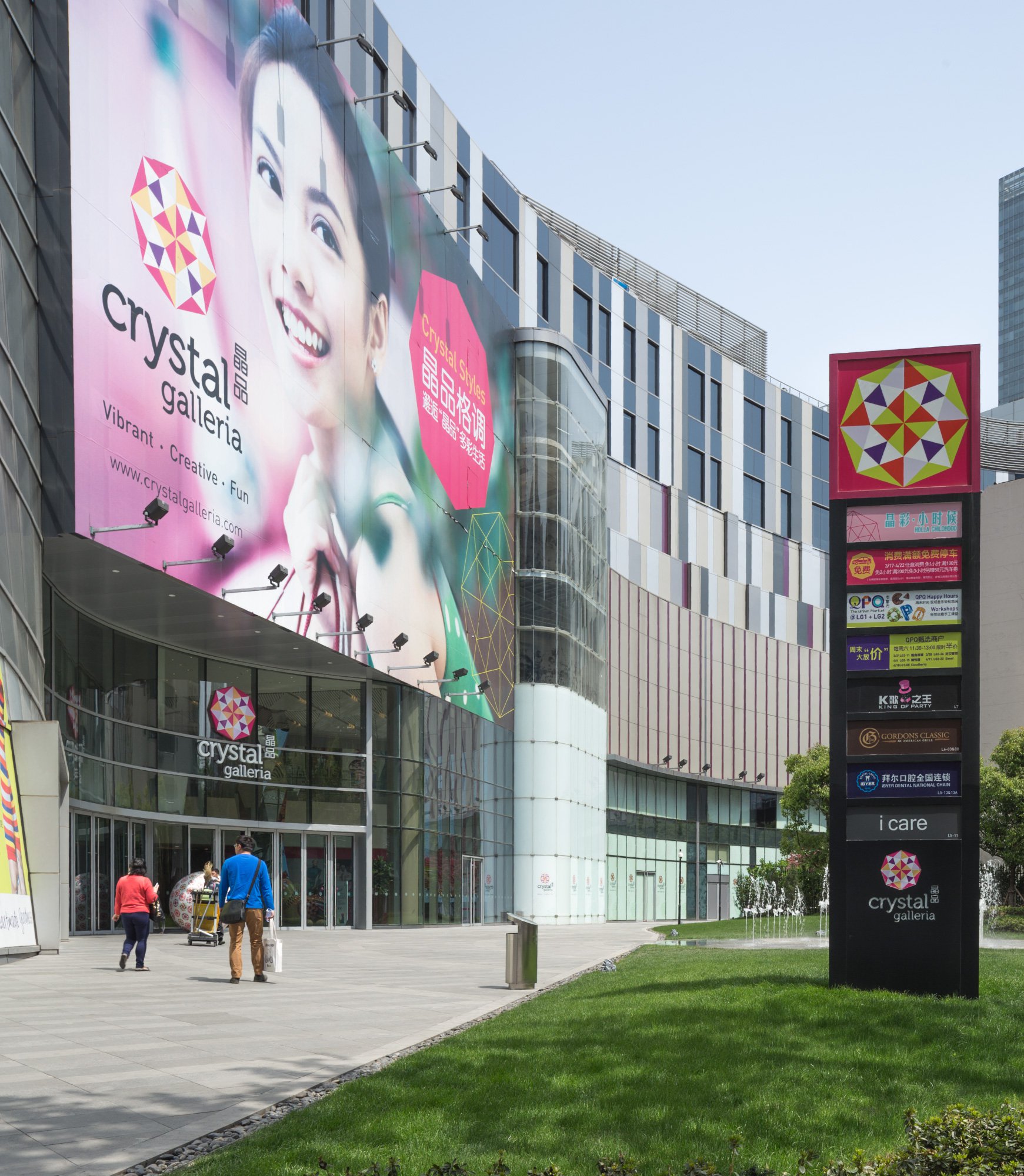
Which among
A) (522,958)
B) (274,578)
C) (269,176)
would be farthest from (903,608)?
(269,176)

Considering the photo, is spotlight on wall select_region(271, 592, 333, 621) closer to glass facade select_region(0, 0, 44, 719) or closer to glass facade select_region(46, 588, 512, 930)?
glass facade select_region(46, 588, 512, 930)

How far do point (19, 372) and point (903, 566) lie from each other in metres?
14.1

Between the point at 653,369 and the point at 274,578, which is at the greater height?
the point at 653,369

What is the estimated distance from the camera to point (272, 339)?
30.0 metres

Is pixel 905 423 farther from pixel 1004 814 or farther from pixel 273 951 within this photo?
pixel 1004 814

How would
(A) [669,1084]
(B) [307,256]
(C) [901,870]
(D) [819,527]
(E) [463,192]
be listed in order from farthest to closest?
(D) [819,527] < (E) [463,192] < (B) [307,256] < (C) [901,870] < (A) [669,1084]

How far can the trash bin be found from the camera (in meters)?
17.3

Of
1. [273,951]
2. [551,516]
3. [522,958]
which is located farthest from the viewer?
[551,516]

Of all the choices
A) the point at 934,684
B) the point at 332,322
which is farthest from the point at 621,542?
the point at 934,684

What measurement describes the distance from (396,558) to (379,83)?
14619 millimetres

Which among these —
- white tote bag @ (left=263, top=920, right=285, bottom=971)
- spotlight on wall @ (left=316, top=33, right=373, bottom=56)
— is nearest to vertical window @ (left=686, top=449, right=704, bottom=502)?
spotlight on wall @ (left=316, top=33, right=373, bottom=56)

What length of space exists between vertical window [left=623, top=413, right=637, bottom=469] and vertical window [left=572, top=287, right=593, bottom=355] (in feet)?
14.7

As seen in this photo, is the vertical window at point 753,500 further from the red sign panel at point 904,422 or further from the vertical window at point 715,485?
the red sign panel at point 904,422

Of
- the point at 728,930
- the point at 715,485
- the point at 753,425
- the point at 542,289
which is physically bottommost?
the point at 728,930
